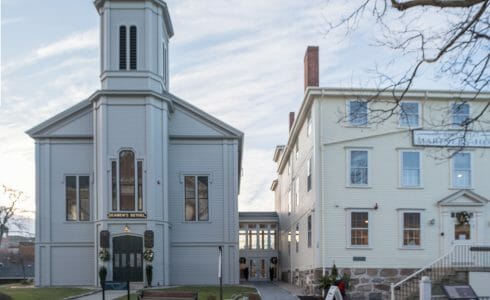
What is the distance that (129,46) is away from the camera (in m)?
38.4

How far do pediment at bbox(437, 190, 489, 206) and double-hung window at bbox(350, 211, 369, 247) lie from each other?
3504 mm

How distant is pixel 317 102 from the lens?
31.7 m

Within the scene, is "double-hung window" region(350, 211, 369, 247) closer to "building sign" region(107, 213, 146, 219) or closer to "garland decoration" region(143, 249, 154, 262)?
"garland decoration" region(143, 249, 154, 262)

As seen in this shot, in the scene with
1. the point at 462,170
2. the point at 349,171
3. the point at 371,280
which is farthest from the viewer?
the point at 462,170

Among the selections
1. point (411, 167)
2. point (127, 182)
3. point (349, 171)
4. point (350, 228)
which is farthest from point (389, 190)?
point (127, 182)

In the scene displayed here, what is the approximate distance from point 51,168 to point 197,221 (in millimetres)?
8819

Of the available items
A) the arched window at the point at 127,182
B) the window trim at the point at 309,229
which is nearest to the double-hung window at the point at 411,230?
the window trim at the point at 309,229

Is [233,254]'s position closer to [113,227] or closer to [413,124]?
[113,227]

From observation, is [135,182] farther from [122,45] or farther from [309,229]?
[309,229]

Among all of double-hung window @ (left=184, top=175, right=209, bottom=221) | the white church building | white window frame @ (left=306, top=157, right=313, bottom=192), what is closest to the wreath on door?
white window frame @ (left=306, top=157, right=313, bottom=192)

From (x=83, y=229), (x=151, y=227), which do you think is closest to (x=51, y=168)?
(x=83, y=229)

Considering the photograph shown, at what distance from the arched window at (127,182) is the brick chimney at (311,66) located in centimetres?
1007

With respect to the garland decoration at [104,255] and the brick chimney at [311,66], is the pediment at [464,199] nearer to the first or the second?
the brick chimney at [311,66]

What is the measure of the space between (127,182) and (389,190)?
1406 centimetres
